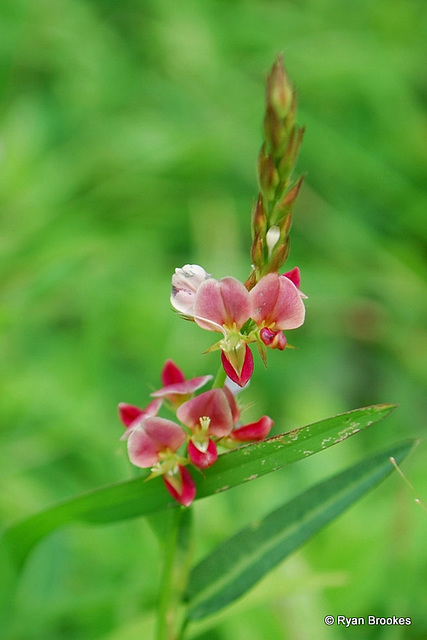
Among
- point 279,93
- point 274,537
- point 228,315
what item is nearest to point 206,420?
point 228,315

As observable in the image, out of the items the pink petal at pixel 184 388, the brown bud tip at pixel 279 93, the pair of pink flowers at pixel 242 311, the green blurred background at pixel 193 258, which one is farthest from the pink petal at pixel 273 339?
the green blurred background at pixel 193 258

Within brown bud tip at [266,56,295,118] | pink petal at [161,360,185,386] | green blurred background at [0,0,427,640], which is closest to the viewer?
brown bud tip at [266,56,295,118]

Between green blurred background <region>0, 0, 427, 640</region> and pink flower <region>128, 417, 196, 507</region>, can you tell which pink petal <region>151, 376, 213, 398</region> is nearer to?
pink flower <region>128, 417, 196, 507</region>

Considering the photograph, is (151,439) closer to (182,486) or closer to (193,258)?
(182,486)

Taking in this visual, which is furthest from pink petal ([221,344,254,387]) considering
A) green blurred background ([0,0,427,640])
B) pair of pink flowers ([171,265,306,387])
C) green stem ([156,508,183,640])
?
green blurred background ([0,0,427,640])

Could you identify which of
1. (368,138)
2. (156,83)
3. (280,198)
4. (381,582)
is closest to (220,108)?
(156,83)

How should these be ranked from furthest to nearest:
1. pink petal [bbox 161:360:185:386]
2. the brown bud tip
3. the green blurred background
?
the green blurred background → pink petal [bbox 161:360:185:386] → the brown bud tip

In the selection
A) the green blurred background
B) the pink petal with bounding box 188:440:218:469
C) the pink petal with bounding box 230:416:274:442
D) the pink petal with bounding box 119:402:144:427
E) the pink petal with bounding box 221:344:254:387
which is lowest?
the pink petal with bounding box 188:440:218:469

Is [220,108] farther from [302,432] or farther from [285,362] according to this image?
[302,432]
